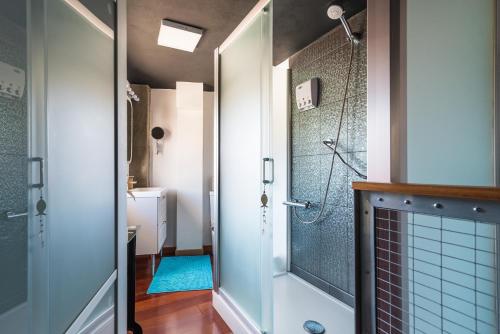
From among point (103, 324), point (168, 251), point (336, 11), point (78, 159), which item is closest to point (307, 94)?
point (336, 11)

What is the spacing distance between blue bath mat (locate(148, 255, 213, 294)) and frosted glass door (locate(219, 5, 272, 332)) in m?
0.54

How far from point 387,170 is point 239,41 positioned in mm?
1298

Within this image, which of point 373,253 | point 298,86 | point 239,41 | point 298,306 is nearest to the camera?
point 373,253

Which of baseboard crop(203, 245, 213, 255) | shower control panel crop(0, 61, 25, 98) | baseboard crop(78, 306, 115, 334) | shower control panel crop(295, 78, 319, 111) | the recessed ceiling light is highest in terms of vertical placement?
the recessed ceiling light

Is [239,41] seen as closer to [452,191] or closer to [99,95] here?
[99,95]

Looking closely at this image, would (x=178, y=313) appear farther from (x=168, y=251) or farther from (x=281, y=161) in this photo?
(x=281, y=161)

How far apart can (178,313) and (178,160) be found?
1.85 m

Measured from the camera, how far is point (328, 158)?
202cm

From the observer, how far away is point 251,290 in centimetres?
145

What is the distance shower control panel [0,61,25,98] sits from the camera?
0.52m

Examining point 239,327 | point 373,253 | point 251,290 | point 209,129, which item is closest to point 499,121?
point 373,253

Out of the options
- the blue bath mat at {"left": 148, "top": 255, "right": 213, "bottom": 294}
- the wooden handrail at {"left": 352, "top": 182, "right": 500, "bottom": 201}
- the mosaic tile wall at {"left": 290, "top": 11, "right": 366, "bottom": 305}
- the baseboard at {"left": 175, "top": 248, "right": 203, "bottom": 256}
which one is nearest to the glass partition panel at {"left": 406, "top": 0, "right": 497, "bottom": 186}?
the wooden handrail at {"left": 352, "top": 182, "right": 500, "bottom": 201}

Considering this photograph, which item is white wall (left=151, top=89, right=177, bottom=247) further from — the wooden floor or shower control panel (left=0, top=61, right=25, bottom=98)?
shower control panel (left=0, top=61, right=25, bottom=98)

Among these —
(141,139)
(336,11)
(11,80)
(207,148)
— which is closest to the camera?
(11,80)
